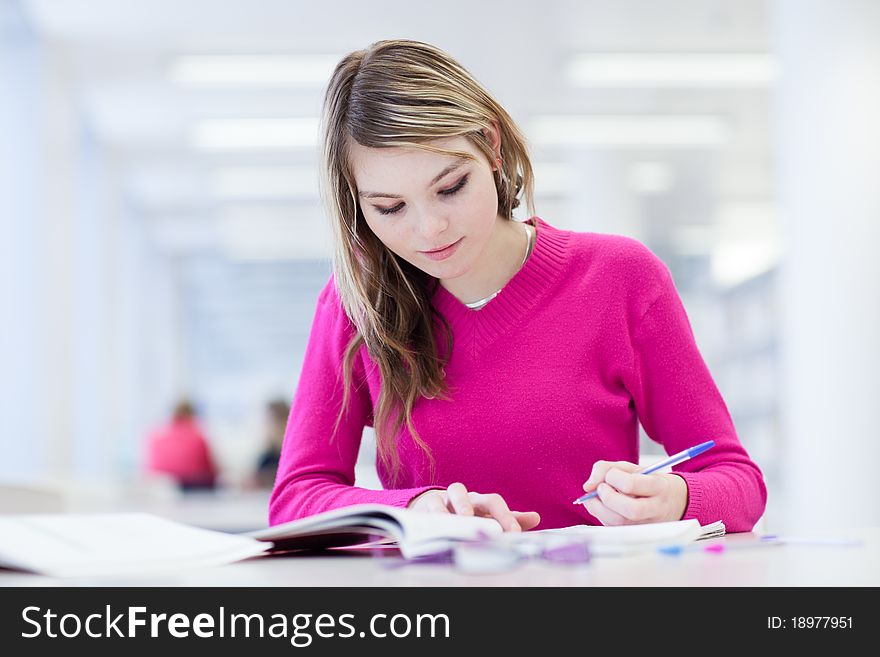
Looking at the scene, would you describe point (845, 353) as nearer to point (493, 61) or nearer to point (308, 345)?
point (308, 345)

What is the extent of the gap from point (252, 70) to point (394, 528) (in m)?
5.46

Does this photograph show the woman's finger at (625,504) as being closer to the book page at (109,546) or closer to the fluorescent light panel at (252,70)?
the book page at (109,546)

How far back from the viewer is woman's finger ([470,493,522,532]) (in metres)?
0.89

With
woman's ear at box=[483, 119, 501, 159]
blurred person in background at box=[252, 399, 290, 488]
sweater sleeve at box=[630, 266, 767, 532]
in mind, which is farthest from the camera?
blurred person in background at box=[252, 399, 290, 488]

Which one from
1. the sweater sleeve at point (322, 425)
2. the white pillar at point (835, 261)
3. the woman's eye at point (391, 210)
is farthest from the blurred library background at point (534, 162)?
the woman's eye at point (391, 210)

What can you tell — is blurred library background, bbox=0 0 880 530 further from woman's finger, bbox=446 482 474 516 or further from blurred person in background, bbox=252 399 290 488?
woman's finger, bbox=446 482 474 516

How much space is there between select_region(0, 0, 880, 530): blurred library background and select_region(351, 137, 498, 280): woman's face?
0.84ft

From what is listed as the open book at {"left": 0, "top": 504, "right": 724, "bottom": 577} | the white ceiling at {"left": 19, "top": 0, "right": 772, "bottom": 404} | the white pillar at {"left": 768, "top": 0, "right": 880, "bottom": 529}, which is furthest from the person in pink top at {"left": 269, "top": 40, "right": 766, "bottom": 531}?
the white ceiling at {"left": 19, "top": 0, "right": 772, "bottom": 404}

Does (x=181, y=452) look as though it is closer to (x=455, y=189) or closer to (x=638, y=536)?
(x=455, y=189)

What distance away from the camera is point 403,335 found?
4.18 ft

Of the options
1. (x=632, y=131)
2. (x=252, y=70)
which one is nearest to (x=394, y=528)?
(x=252, y=70)

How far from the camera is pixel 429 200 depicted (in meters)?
1.13

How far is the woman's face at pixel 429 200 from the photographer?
1115 mm

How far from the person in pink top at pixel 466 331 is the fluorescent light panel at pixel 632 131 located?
18.8 feet
